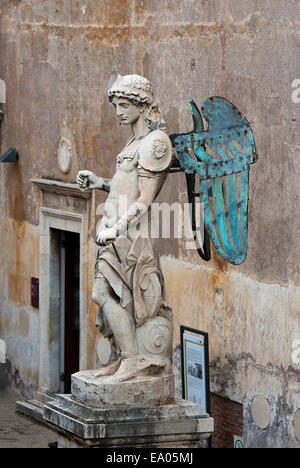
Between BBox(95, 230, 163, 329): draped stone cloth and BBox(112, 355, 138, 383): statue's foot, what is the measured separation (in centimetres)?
28

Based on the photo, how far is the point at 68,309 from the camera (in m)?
16.6

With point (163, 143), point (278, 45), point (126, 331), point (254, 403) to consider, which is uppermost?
point (278, 45)

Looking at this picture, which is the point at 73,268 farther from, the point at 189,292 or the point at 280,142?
the point at 280,142

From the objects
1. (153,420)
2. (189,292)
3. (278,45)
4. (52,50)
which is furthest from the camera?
(52,50)

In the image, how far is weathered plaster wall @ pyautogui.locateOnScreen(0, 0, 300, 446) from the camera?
476 inches

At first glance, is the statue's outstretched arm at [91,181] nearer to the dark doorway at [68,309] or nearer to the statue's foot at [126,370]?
the statue's foot at [126,370]

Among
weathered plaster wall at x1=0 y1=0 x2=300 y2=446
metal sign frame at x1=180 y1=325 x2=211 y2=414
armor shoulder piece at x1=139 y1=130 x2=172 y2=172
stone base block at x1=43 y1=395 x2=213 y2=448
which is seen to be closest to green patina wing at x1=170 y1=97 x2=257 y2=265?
weathered plaster wall at x1=0 y1=0 x2=300 y2=446

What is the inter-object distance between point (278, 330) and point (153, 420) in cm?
204

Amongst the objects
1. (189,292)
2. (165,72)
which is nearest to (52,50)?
(165,72)

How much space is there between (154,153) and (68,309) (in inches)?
246

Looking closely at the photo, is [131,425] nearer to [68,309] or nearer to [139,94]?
[139,94]

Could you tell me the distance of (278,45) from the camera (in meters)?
12.1

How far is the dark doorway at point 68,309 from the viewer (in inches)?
648

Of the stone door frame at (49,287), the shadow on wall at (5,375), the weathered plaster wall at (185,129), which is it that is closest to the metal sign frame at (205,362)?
the weathered plaster wall at (185,129)
